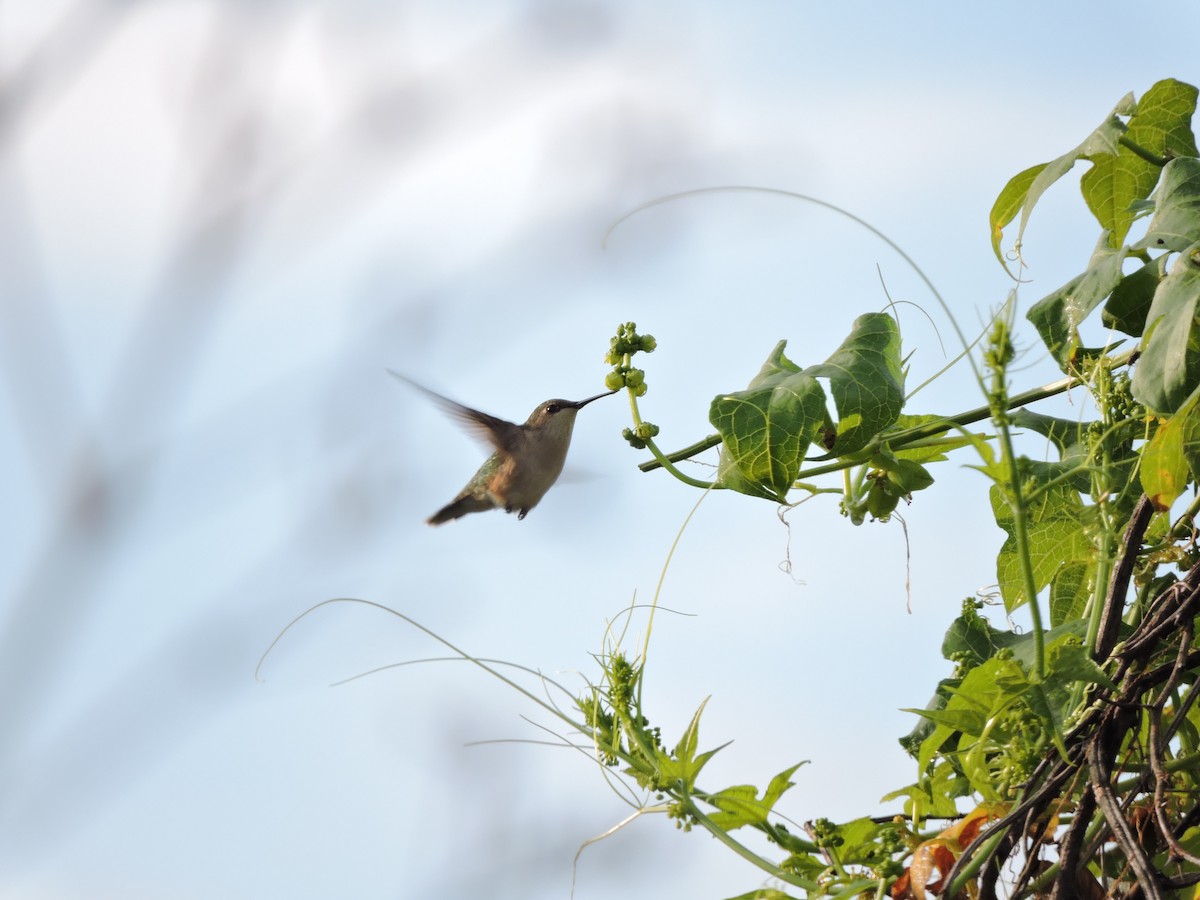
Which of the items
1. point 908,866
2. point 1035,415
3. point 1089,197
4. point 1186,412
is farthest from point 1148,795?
point 1089,197

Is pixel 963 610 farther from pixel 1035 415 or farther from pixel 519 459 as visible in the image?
pixel 519 459

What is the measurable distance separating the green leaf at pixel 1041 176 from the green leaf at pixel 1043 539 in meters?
0.52

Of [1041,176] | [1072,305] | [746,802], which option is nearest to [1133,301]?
[1072,305]

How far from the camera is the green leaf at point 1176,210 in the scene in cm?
188

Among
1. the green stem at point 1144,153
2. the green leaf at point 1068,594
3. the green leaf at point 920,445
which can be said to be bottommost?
the green leaf at point 1068,594

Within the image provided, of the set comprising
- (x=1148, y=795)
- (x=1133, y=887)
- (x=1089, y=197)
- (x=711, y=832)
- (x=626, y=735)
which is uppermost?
(x=1089, y=197)

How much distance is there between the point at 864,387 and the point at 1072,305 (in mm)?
368

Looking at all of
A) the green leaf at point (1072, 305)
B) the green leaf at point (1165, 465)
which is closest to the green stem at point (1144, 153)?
the green leaf at point (1072, 305)

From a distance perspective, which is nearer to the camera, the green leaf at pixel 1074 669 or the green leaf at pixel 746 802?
the green leaf at pixel 1074 669

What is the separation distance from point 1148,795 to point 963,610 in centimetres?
47

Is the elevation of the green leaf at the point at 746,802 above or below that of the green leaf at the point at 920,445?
below

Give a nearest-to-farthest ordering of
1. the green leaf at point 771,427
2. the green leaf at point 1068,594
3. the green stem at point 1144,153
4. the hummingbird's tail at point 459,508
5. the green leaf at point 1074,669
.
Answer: the green leaf at point 1074,669, the green leaf at point 771,427, the green leaf at point 1068,594, the green stem at point 1144,153, the hummingbird's tail at point 459,508

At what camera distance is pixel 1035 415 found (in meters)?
2.17

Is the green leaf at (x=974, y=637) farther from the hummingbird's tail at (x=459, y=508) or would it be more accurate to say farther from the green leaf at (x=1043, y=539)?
the hummingbird's tail at (x=459, y=508)
